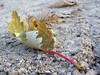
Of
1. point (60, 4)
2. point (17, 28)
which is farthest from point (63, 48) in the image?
point (60, 4)

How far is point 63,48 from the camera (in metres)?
2.01

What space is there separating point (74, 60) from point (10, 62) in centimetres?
37

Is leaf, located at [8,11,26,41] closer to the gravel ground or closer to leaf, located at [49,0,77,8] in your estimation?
the gravel ground

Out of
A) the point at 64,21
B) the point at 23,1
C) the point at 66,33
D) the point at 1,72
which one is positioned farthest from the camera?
the point at 23,1

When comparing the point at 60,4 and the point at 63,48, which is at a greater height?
the point at 60,4

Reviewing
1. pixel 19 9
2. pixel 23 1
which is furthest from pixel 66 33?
pixel 23 1

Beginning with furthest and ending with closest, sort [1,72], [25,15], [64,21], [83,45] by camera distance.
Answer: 1. [25,15]
2. [64,21]
3. [83,45]
4. [1,72]

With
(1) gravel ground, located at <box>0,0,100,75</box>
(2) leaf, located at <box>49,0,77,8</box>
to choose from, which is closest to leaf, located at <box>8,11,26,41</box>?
(1) gravel ground, located at <box>0,0,100,75</box>

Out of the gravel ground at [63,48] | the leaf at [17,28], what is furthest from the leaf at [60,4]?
the leaf at [17,28]

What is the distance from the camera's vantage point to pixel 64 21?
8.43 feet

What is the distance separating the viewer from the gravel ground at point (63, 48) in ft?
5.91

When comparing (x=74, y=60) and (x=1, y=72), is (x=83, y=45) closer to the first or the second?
(x=74, y=60)

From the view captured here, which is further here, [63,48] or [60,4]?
[60,4]

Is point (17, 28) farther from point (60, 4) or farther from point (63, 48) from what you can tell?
point (60, 4)
